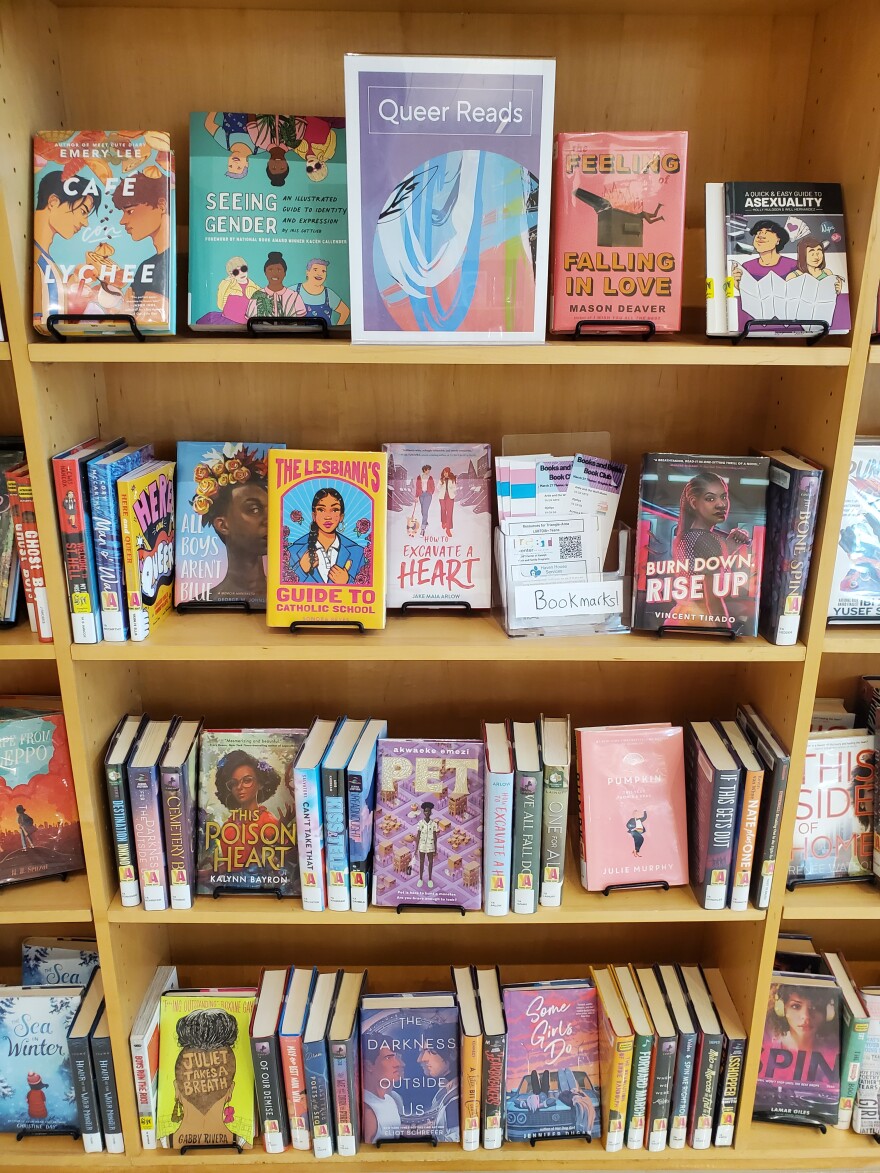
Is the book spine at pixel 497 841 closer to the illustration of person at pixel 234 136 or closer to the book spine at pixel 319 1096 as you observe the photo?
the book spine at pixel 319 1096

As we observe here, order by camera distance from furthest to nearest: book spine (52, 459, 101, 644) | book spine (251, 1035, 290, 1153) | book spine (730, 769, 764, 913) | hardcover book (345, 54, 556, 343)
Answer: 1. book spine (251, 1035, 290, 1153)
2. book spine (730, 769, 764, 913)
3. book spine (52, 459, 101, 644)
4. hardcover book (345, 54, 556, 343)

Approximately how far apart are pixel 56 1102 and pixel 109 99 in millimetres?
1796

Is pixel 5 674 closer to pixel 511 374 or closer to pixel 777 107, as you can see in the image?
pixel 511 374

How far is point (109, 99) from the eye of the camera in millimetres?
1497

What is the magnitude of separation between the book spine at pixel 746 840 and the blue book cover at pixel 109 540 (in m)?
1.06

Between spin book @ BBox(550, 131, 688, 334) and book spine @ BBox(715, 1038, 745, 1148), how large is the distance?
1.28 m

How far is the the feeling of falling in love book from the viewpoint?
157 cm

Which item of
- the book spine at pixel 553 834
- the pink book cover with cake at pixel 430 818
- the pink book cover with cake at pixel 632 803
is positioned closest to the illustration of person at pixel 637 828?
the pink book cover with cake at pixel 632 803

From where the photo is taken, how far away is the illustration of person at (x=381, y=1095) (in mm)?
1666

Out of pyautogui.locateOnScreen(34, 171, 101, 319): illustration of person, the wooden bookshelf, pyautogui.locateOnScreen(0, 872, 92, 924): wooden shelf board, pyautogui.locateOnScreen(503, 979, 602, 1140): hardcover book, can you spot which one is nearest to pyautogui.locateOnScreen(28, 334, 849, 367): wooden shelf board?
the wooden bookshelf

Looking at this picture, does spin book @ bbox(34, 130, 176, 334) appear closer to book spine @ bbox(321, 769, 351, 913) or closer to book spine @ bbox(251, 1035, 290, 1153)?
book spine @ bbox(321, 769, 351, 913)

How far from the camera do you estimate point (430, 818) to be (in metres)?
1.58

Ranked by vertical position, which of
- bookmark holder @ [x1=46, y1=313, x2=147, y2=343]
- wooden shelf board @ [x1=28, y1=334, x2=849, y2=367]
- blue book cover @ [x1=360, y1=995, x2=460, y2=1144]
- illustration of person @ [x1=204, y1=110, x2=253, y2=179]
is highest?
illustration of person @ [x1=204, y1=110, x2=253, y2=179]

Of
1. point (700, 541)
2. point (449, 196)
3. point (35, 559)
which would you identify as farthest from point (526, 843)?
point (449, 196)
